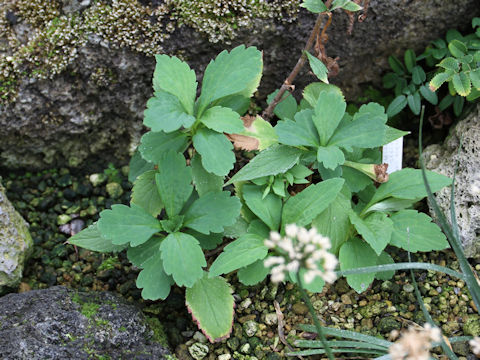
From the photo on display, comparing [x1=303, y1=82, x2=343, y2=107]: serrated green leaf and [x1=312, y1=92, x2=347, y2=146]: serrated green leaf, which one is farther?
[x1=303, y1=82, x2=343, y2=107]: serrated green leaf

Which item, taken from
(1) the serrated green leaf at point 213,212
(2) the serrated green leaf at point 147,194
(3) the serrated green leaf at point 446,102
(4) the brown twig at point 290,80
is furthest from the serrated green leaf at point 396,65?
(2) the serrated green leaf at point 147,194

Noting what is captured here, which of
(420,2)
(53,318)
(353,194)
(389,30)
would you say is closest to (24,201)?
(53,318)

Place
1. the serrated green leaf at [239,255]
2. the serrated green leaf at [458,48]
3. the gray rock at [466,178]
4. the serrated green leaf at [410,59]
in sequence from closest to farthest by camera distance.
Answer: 1. the serrated green leaf at [239,255]
2. the gray rock at [466,178]
3. the serrated green leaf at [458,48]
4. the serrated green leaf at [410,59]

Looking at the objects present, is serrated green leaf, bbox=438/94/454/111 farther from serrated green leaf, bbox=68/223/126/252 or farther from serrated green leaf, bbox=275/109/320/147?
serrated green leaf, bbox=68/223/126/252

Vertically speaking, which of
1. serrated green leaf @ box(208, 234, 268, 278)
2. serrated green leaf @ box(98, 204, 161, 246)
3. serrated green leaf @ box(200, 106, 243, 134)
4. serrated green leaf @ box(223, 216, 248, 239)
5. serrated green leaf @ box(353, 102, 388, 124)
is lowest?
serrated green leaf @ box(223, 216, 248, 239)

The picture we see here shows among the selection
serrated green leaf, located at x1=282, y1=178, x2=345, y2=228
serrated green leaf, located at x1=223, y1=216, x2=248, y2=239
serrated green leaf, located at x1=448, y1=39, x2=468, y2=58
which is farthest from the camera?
serrated green leaf, located at x1=448, y1=39, x2=468, y2=58

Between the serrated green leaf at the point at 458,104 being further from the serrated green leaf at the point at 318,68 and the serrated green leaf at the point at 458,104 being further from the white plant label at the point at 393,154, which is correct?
the serrated green leaf at the point at 318,68

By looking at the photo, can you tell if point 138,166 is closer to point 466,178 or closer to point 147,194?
point 147,194

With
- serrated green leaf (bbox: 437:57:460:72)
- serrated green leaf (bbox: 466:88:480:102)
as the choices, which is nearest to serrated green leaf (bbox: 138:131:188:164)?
serrated green leaf (bbox: 437:57:460:72)
